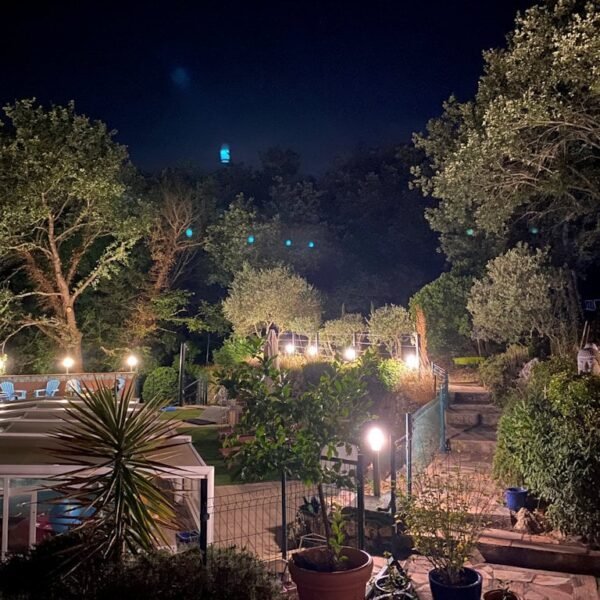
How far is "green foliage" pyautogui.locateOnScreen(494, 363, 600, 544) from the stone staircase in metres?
2.10

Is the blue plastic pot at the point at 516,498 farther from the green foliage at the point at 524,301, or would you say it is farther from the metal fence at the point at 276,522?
the green foliage at the point at 524,301

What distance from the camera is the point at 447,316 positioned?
20000 mm

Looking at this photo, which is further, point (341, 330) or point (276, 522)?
point (341, 330)

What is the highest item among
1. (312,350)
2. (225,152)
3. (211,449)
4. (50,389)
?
(225,152)

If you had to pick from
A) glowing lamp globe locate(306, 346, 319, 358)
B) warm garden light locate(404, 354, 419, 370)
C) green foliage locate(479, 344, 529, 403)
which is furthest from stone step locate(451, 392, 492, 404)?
glowing lamp globe locate(306, 346, 319, 358)

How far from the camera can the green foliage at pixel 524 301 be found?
14337mm

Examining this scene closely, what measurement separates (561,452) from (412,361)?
1022 centimetres

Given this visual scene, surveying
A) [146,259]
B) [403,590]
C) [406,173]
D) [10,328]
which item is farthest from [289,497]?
[406,173]

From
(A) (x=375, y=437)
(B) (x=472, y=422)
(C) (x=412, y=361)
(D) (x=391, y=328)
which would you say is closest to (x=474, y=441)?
(B) (x=472, y=422)

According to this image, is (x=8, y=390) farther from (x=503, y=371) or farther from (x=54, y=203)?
(x=503, y=371)

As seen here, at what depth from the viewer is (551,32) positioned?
9.94 meters

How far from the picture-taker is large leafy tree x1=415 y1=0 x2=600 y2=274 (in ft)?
30.6

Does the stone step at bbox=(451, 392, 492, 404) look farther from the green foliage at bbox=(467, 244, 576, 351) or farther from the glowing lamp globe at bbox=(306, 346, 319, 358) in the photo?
the glowing lamp globe at bbox=(306, 346, 319, 358)

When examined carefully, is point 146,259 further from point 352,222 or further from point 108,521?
point 108,521
